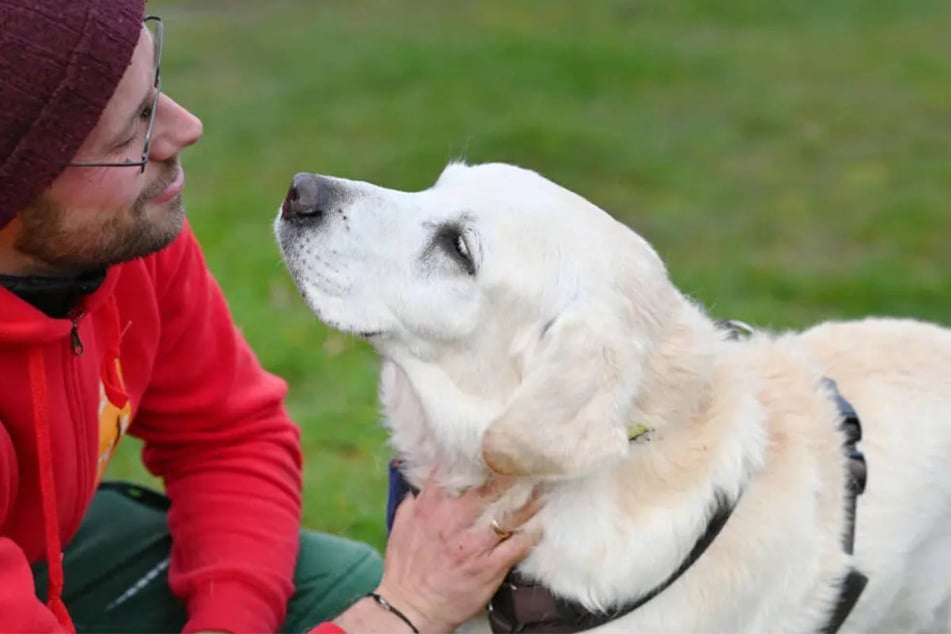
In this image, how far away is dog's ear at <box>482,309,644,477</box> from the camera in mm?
2141

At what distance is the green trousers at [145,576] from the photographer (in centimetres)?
294

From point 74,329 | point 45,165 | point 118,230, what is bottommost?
point 74,329

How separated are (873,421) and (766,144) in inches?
210

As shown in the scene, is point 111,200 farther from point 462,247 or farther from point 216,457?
point 216,457

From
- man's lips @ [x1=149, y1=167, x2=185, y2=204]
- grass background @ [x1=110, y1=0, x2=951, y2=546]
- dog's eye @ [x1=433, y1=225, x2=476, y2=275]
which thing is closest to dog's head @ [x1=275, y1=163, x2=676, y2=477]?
dog's eye @ [x1=433, y1=225, x2=476, y2=275]

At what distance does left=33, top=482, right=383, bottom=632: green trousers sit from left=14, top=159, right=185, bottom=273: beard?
0.95 metres

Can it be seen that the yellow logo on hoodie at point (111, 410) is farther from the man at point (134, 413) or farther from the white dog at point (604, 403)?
Answer: the white dog at point (604, 403)

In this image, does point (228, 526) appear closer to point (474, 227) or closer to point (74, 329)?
point (74, 329)

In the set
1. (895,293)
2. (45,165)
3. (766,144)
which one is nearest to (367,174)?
(766,144)

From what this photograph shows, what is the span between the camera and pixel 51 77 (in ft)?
6.83

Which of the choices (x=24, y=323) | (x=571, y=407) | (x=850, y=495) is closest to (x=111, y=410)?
(x=24, y=323)

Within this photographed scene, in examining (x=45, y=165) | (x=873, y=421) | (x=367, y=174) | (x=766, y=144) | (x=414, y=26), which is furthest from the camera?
(x=414, y=26)

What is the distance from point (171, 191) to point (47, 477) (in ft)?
2.11

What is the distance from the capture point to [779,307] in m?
5.50
